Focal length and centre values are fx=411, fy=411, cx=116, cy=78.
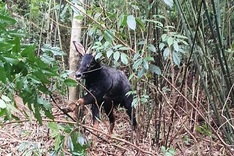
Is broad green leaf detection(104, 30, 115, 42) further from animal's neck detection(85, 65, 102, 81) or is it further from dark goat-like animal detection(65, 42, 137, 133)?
animal's neck detection(85, 65, 102, 81)

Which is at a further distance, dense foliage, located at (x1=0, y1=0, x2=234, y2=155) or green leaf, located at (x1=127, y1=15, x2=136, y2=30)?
green leaf, located at (x1=127, y1=15, x2=136, y2=30)

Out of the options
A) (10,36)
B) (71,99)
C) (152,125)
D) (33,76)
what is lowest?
(152,125)

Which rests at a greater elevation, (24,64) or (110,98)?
(24,64)

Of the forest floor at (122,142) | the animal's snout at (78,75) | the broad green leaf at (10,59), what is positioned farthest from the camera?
the animal's snout at (78,75)

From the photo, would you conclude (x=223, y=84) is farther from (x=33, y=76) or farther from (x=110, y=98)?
(x=33, y=76)

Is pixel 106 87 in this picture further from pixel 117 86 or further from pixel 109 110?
pixel 109 110

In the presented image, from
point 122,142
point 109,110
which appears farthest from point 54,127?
point 109,110

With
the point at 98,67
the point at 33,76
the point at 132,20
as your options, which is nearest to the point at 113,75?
the point at 98,67

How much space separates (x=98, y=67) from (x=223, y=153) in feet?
4.51

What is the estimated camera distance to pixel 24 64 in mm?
1055

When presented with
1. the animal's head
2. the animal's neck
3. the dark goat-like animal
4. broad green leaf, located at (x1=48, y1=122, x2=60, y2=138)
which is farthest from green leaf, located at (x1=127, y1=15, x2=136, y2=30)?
the animal's neck

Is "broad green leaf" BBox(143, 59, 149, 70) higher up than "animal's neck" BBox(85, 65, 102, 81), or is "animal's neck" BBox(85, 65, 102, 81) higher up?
"broad green leaf" BBox(143, 59, 149, 70)

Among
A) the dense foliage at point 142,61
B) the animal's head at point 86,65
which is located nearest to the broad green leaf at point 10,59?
the dense foliage at point 142,61

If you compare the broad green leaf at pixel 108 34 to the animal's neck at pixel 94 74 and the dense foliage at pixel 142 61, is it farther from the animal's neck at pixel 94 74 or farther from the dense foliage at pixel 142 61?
the animal's neck at pixel 94 74
